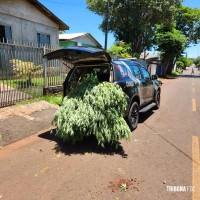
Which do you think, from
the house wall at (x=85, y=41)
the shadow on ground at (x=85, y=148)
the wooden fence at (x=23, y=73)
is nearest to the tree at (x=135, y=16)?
the house wall at (x=85, y=41)

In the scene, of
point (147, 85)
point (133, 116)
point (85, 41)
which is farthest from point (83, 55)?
point (85, 41)

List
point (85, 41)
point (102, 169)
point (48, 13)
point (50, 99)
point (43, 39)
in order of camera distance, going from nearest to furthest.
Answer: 1. point (102, 169)
2. point (50, 99)
3. point (48, 13)
4. point (43, 39)
5. point (85, 41)

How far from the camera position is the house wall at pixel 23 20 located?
45.4ft

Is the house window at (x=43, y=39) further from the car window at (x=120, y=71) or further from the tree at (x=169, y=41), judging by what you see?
the tree at (x=169, y=41)

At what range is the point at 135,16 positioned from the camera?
28.3 metres

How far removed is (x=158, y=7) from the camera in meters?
26.1

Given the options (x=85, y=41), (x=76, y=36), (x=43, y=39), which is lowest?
(x=43, y=39)

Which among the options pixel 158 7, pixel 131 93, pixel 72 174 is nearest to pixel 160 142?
pixel 131 93

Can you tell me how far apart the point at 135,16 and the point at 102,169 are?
27212mm

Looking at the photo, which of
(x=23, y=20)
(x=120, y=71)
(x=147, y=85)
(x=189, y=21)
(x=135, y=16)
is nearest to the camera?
(x=120, y=71)

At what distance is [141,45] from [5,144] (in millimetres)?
29003

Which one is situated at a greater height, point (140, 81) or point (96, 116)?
point (140, 81)

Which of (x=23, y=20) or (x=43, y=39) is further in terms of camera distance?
(x=43, y=39)

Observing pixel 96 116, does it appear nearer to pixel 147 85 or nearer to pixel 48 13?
pixel 147 85
